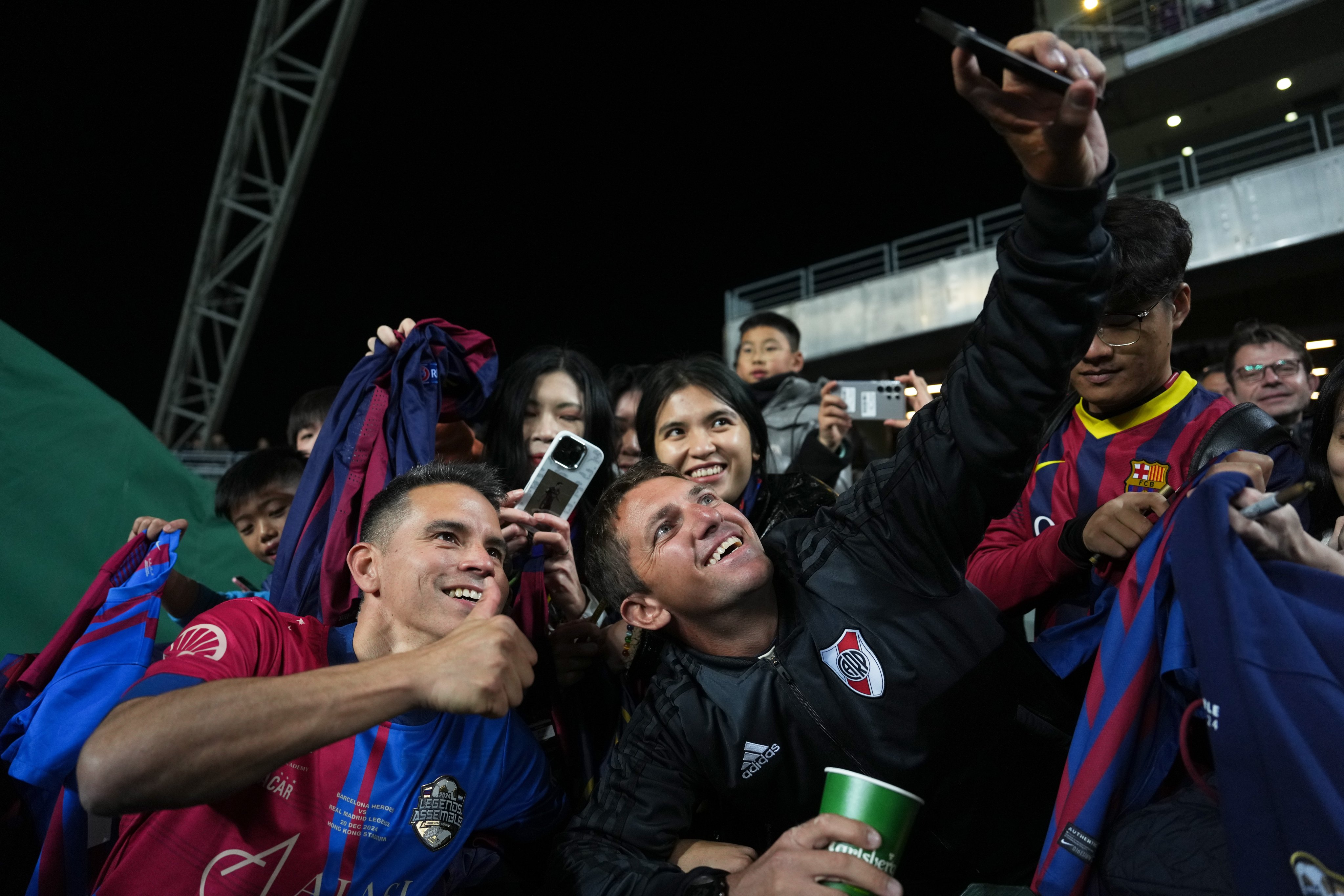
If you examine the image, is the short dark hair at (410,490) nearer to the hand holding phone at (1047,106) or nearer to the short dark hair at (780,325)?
Result: the hand holding phone at (1047,106)

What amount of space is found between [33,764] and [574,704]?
1.33 m

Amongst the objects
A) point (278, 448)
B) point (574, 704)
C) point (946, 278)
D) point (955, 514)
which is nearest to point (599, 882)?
point (574, 704)

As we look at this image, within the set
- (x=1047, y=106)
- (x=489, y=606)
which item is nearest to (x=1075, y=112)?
(x=1047, y=106)

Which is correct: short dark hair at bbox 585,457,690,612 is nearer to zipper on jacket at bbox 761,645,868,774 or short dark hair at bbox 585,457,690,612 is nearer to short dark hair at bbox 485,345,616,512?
zipper on jacket at bbox 761,645,868,774

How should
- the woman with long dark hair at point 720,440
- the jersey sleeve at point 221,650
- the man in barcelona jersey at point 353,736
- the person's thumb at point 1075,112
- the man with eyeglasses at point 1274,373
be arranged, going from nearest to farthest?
1. the person's thumb at point 1075,112
2. the man in barcelona jersey at point 353,736
3. the jersey sleeve at point 221,650
4. the woman with long dark hair at point 720,440
5. the man with eyeglasses at point 1274,373

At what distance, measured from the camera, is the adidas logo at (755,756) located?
6.41 feet

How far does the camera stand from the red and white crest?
1911 mm

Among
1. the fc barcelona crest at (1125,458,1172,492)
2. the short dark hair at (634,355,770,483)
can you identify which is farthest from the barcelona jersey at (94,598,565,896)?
the fc barcelona crest at (1125,458,1172,492)

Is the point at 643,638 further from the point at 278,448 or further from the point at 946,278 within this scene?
the point at 946,278

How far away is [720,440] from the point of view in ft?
9.70

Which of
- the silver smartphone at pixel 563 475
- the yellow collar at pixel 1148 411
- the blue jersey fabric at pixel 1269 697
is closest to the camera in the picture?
the blue jersey fabric at pixel 1269 697

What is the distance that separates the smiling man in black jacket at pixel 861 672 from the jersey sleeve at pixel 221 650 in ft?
2.79

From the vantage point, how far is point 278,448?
3.70 m

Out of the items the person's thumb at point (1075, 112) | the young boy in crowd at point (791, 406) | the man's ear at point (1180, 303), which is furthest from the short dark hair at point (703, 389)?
the person's thumb at point (1075, 112)
